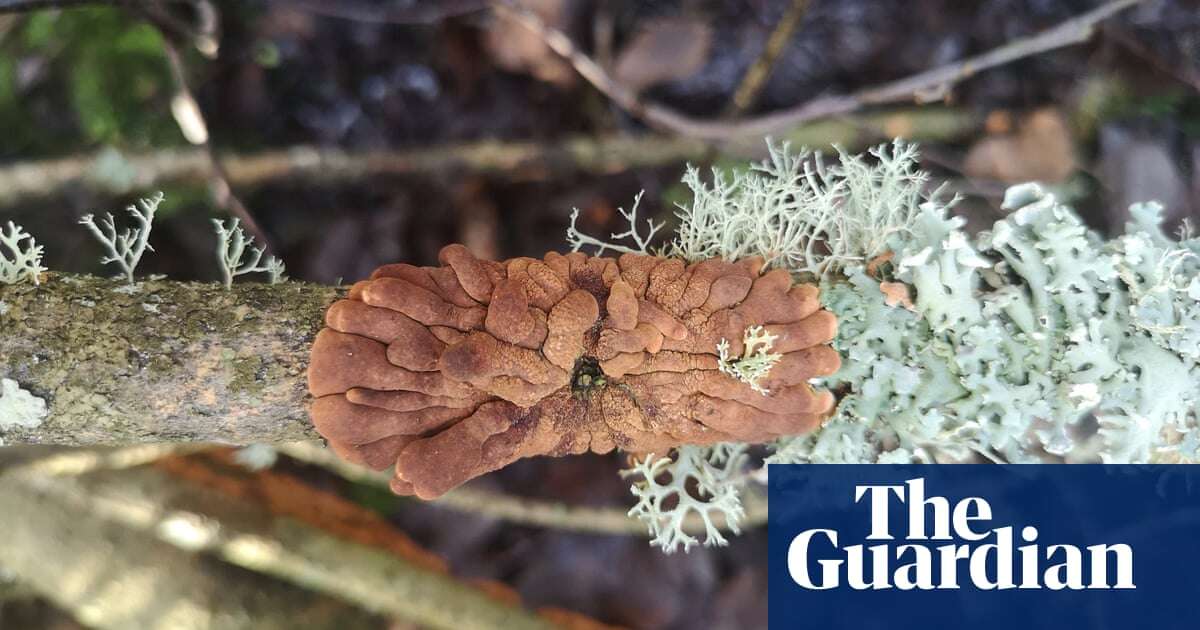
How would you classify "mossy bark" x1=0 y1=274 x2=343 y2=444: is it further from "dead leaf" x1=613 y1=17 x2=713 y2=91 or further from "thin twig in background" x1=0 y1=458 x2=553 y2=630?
"dead leaf" x1=613 y1=17 x2=713 y2=91

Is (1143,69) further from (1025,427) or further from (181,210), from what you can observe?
(181,210)

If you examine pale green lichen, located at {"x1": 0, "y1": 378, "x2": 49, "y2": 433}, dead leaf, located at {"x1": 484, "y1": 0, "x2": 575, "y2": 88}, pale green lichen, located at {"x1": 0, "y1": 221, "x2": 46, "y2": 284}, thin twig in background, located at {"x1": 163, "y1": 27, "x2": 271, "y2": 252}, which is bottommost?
pale green lichen, located at {"x1": 0, "y1": 378, "x2": 49, "y2": 433}

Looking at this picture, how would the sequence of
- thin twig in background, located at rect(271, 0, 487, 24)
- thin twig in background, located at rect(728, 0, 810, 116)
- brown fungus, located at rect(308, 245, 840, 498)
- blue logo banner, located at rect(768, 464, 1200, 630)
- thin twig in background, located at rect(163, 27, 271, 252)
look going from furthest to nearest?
1. thin twig in background, located at rect(271, 0, 487, 24)
2. thin twig in background, located at rect(728, 0, 810, 116)
3. thin twig in background, located at rect(163, 27, 271, 252)
4. blue logo banner, located at rect(768, 464, 1200, 630)
5. brown fungus, located at rect(308, 245, 840, 498)

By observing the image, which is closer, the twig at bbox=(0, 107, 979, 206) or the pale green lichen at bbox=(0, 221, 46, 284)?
the pale green lichen at bbox=(0, 221, 46, 284)

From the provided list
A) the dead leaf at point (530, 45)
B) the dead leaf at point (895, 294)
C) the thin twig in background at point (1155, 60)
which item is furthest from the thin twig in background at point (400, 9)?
the thin twig in background at point (1155, 60)

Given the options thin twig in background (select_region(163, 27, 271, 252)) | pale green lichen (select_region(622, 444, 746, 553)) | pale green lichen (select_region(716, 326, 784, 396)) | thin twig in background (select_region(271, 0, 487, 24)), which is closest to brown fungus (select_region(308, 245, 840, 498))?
pale green lichen (select_region(716, 326, 784, 396))

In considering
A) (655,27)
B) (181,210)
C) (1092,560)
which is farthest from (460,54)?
(1092,560)

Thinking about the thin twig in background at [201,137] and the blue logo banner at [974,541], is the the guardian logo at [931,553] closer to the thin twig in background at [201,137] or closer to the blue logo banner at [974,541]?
the blue logo banner at [974,541]

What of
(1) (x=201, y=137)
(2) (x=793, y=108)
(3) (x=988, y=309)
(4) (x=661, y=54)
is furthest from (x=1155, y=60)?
(1) (x=201, y=137)
